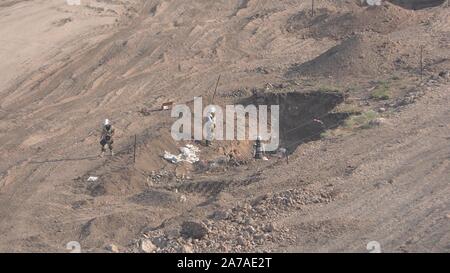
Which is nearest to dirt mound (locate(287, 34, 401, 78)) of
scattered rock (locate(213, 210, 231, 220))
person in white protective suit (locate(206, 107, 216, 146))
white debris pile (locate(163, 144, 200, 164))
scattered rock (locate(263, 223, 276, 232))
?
person in white protective suit (locate(206, 107, 216, 146))

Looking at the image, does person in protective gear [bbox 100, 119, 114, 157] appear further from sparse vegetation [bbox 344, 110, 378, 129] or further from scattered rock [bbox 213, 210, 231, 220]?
sparse vegetation [bbox 344, 110, 378, 129]

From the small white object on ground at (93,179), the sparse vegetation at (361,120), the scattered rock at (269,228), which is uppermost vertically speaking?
the scattered rock at (269,228)

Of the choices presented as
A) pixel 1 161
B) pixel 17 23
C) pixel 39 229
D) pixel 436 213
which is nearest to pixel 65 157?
pixel 1 161

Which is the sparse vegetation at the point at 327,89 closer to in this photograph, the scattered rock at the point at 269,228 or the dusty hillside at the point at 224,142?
the dusty hillside at the point at 224,142

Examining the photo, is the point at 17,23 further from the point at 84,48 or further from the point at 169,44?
the point at 169,44

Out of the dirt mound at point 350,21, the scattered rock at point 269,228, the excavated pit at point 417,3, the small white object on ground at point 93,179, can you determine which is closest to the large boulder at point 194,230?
the scattered rock at point 269,228

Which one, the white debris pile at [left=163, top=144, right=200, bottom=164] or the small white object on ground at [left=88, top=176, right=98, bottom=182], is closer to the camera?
the small white object on ground at [left=88, top=176, right=98, bottom=182]
